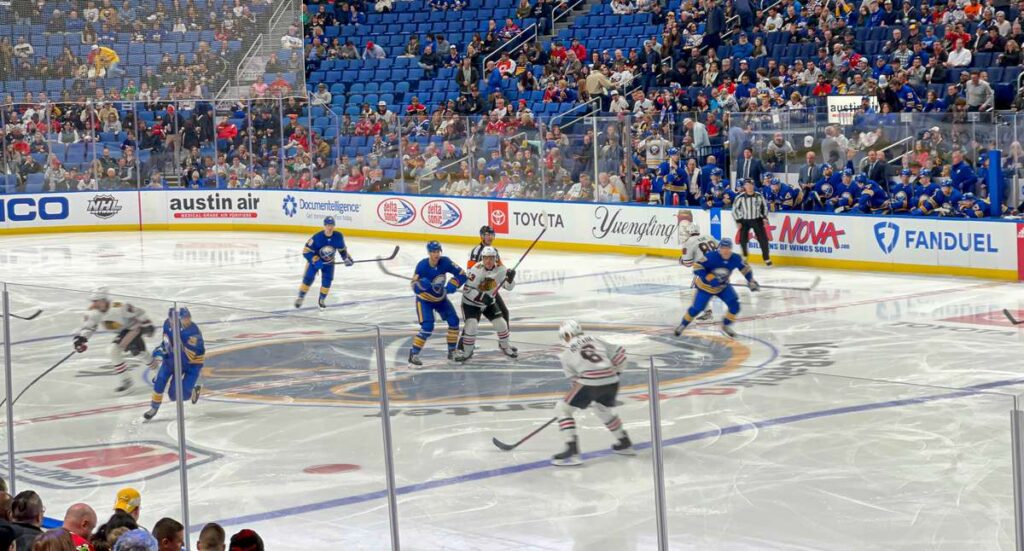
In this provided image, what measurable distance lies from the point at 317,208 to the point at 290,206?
2.18 feet

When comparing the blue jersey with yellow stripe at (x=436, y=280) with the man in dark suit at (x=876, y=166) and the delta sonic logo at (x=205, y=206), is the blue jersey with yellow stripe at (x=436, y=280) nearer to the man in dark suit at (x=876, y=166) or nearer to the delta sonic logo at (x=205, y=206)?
the man in dark suit at (x=876, y=166)

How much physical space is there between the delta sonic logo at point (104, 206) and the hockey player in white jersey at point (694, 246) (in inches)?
600

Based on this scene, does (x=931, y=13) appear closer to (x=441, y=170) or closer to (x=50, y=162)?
(x=441, y=170)

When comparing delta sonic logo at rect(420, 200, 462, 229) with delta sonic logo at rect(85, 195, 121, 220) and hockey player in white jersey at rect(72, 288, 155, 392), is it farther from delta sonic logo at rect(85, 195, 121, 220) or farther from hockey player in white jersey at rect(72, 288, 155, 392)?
hockey player in white jersey at rect(72, 288, 155, 392)

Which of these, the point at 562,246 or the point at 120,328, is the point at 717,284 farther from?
the point at 562,246

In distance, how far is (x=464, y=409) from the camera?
239 inches

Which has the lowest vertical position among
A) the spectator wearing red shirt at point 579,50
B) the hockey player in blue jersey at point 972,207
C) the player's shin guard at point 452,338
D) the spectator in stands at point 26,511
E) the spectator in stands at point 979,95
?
the spectator in stands at point 26,511

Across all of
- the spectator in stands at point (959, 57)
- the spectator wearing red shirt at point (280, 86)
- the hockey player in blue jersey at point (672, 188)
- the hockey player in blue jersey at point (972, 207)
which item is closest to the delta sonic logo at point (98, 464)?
the hockey player in blue jersey at point (972, 207)

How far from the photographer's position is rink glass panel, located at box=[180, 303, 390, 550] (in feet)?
20.5

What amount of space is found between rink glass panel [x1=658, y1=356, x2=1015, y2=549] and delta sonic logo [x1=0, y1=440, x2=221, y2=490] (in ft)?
8.93

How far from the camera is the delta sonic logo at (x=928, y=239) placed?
60.1 ft

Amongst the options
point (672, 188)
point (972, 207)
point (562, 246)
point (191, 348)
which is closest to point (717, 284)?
point (972, 207)

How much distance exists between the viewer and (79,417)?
305 inches

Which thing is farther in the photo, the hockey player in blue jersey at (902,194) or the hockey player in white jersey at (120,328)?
the hockey player in blue jersey at (902,194)
